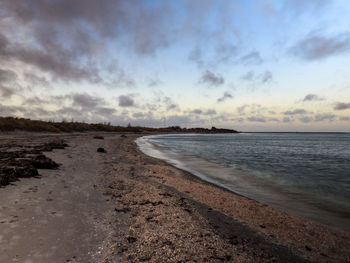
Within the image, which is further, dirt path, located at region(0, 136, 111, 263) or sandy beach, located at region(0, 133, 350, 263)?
sandy beach, located at region(0, 133, 350, 263)

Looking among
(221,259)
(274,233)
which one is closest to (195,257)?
(221,259)

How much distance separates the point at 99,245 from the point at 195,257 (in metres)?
1.83

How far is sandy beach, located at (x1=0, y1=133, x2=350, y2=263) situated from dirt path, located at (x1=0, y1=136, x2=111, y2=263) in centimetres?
2

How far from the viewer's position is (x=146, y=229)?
4.50 metres

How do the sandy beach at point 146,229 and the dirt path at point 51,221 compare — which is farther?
the sandy beach at point 146,229

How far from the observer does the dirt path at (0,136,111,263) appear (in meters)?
3.43

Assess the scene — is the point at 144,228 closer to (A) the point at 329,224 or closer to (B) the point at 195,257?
(B) the point at 195,257

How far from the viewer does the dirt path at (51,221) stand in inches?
135

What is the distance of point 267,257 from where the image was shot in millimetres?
3809

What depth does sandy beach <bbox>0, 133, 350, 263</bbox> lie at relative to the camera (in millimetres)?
3588

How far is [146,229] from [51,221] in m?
2.24

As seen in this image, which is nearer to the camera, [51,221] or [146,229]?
[146,229]

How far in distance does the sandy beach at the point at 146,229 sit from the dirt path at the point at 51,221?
2 cm

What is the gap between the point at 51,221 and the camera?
4605 mm
